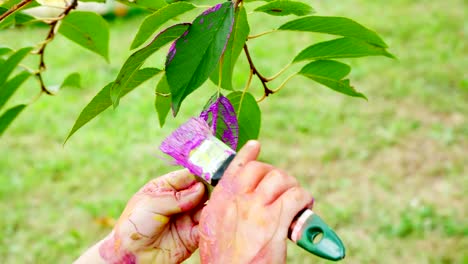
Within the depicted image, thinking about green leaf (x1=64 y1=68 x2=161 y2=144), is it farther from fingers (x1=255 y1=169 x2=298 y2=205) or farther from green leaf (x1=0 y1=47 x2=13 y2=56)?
green leaf (x1=0 y1=47 x2=13 y2=56)

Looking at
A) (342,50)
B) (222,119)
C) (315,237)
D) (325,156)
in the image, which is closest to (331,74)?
(342,50)

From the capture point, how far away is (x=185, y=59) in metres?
0.58

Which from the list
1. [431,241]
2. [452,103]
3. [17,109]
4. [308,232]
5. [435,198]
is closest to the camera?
[308,232]

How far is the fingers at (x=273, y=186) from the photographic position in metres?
→ 0.60

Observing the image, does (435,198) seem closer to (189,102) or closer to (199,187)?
(189,102)

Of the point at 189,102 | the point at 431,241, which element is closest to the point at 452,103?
the point at 431,241

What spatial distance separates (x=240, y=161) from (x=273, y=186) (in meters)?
0.04

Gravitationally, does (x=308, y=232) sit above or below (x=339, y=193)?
above

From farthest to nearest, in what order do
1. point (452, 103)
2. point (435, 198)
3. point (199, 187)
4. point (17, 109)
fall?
point (452, 103)
point (435, 198)
point (17, 109)
point (199, 187)

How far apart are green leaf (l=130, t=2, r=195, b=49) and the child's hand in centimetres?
24

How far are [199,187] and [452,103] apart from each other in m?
2.47

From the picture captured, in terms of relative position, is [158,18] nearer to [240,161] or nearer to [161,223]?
[240,161]

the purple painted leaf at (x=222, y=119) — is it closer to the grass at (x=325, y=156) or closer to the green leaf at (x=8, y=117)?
the green leaf at (x=8, y=117)

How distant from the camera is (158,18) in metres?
0.60
